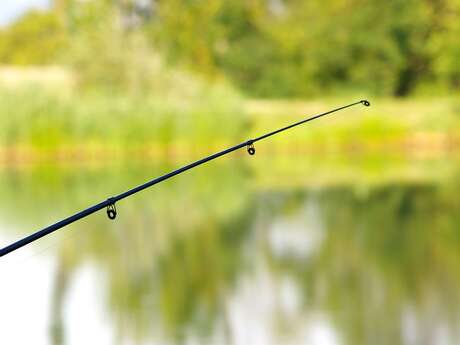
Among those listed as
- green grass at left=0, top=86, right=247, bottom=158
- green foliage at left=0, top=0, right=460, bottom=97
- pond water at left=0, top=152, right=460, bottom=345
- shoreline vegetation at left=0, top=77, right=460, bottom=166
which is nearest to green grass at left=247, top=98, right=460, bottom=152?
shoreline vegetation at left=0, top=77, right=460, bottom=166

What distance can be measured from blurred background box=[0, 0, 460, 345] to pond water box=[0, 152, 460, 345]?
0.10 ft

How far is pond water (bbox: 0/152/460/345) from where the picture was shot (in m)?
6.67

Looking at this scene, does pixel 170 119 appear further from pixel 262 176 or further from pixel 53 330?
pixel 53 330

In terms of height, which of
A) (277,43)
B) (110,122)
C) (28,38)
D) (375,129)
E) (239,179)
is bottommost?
(239,179)

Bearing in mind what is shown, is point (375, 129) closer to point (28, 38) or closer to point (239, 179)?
point (239, 179)

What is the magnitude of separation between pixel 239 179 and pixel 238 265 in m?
9.53

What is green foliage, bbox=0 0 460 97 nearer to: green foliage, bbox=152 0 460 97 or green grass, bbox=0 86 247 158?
green foliage, bbox=152 0 460 97

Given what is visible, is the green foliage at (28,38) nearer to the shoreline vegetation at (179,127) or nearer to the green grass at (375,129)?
the shoreline vegetation at (179,127)

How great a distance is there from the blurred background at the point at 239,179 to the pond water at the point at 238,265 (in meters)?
0.03

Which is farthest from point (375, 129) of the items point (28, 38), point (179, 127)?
point (28, 38)

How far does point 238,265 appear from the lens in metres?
9.36

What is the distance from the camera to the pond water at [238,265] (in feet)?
21.9

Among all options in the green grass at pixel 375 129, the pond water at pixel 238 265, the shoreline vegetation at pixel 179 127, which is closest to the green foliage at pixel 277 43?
the shoreline vegetation at pixel 179 127

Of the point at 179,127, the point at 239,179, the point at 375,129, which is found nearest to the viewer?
the point at 239,179
